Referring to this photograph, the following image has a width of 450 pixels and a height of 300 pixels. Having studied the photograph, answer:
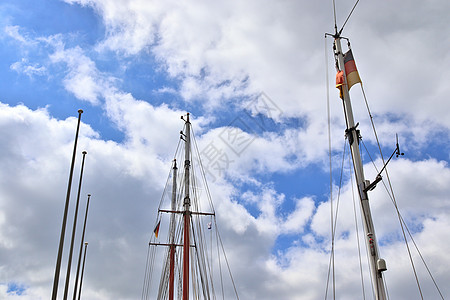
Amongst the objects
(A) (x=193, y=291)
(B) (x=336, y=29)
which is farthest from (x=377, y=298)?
(A) (x=193, y=291)

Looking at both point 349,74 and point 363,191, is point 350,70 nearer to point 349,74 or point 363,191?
point 349,74

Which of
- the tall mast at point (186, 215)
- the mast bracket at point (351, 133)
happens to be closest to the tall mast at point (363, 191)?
the mast bracket at point (351, 133)

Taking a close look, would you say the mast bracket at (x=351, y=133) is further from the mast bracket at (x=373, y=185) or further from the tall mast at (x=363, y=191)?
the mast bracket at (x=373, y=185)

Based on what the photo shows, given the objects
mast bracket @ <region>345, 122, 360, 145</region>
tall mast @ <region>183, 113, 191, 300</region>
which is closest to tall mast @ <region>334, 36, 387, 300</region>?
mast bracket @ <region>345, 122, 360, 145</region>

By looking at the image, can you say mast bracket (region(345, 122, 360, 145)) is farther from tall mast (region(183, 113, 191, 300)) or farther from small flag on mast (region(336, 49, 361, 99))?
tall mast (region(183, 113, 191, 300))

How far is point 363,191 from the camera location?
2211 centimetres

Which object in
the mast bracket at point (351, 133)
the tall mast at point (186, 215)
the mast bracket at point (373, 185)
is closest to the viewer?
the mast bracket at point (373, 185)

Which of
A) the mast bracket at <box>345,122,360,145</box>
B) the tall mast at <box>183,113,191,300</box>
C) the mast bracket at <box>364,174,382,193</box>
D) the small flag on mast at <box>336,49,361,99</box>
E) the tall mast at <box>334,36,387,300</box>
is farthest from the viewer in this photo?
the tall mast at <box>183,113,191,300</box>

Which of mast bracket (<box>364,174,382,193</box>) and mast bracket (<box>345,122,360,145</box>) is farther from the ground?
mast bracket (<box>345,122,360,145</box>)

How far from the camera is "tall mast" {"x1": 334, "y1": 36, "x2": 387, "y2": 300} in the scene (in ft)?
65.0

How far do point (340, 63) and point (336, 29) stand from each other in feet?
8.40

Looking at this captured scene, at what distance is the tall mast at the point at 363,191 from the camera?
65.0ft

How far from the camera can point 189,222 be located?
42438 mm

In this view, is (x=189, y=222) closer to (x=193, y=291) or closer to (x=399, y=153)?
(x=193, y=291)
